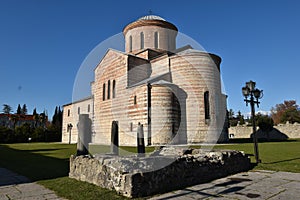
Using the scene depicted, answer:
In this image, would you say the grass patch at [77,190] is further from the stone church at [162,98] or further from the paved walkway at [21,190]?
the stone church at [162,98]

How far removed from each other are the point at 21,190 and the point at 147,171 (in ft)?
10.8

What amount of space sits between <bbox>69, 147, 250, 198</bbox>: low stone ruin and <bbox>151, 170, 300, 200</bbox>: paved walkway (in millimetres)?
271

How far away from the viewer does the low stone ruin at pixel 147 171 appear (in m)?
4.56

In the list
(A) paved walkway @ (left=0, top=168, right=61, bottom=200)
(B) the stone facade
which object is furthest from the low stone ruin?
(B) the stone facade

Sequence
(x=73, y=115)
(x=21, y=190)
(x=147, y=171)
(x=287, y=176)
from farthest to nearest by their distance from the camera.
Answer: (x=73, y=115), (x=287, y=176), (x=21, y=190), (x=147, y=171)

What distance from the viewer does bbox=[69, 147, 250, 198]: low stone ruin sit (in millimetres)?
4562

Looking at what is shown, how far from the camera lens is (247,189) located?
4898mm

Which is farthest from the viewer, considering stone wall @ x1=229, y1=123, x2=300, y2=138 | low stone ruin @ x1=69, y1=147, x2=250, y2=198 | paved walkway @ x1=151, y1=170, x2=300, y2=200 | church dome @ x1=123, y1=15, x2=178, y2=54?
stone wall @ x1=229, y1=123, x2=300, y2=138

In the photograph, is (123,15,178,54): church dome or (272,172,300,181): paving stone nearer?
(272,172,300,181): paving stone

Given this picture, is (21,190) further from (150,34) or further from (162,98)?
(150,34)

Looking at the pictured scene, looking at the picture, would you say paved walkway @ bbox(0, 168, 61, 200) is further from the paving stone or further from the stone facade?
the stone facade

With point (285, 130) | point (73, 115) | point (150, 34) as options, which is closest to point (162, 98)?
point (150, 34)

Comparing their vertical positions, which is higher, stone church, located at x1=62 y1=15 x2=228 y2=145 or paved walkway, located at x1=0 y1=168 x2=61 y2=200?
stone church, located at x1=62 y1=15 x2=228 y2=145

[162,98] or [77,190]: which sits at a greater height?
[162,98]
